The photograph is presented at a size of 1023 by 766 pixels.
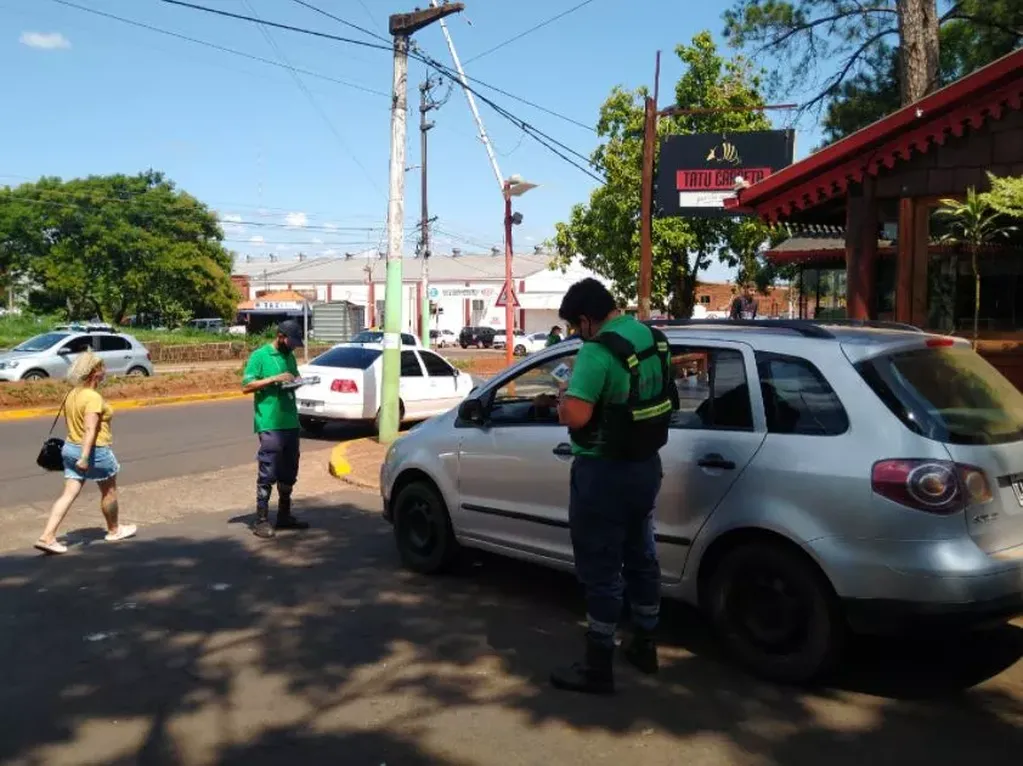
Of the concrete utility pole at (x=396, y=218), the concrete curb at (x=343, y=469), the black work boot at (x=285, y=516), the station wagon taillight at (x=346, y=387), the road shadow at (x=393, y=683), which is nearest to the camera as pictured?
the road shadow at (x=393, y=683)

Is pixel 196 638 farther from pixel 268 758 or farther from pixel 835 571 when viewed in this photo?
pixel 835 571

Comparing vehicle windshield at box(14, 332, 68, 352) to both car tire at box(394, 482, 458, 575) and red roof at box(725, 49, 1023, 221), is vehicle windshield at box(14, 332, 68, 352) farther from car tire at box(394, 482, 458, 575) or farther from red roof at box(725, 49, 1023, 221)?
car tire at box(394, 482, 458, 575)

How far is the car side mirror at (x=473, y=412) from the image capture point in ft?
19.6

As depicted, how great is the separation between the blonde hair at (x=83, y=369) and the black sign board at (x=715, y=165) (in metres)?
11.8

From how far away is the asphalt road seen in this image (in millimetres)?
10453

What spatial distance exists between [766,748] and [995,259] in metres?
8.41

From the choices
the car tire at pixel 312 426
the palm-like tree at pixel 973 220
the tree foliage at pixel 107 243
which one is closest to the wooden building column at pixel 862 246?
the palm-like tree at pixel 973 220

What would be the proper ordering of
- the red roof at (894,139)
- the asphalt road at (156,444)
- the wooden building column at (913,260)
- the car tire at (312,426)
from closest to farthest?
1. the red roof at (894,139)
2. the wooden building column at (913,260)
3. the asphalt road at (156,444)
4. the car tire at (312,426)

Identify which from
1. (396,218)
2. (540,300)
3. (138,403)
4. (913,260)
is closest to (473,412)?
(913,260)

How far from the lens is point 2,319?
43625mm

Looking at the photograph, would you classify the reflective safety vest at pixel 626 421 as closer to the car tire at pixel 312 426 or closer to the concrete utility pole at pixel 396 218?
the concrete utility pole at pixel 396 218

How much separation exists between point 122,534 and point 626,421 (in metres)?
4.99

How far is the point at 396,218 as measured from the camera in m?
13.0

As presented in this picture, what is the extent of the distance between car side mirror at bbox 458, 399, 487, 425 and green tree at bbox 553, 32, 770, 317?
18.0m
